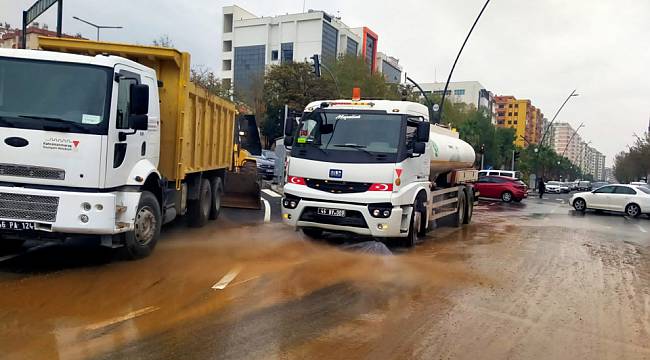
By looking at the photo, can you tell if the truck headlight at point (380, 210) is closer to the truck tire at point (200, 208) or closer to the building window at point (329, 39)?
the truck tire at point (200, 208)

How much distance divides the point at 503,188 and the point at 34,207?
27.8 m

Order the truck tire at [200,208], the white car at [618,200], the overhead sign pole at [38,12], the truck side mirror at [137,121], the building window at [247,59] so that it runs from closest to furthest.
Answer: the truck side mirror at [137,121] → the truck tire at [200,208] → the overhead sign pole at [38,12] → the white car at [618,200] → the building window at [247,59]

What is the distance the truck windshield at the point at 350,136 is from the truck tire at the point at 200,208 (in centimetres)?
276

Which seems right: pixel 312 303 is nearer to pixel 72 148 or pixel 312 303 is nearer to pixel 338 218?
pixel 338 218

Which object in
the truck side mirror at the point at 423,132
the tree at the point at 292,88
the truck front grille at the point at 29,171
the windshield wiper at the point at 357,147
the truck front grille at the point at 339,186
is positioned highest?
the tree at the point at 292,88

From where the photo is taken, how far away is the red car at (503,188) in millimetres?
30656

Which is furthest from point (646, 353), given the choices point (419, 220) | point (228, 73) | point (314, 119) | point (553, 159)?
point (553, 159)

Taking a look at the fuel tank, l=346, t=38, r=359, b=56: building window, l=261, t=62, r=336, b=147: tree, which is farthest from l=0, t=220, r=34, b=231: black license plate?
l=346, t=38, r=359, b=56: building window

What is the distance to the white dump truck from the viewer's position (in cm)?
931

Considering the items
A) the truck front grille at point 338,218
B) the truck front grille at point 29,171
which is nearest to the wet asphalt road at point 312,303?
the truck front grille at point 338,218

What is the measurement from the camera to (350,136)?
9820 mm

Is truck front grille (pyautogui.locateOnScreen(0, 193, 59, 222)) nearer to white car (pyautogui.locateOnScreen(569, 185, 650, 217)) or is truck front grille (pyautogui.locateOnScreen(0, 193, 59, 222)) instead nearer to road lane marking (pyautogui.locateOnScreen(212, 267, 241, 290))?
road lane marking (pyautogui.locateOnScreen(212, 267, 241, 290))

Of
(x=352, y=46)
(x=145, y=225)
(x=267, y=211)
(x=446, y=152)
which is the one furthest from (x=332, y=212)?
(x=352, y=46)

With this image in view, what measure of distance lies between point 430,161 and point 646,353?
262 inches
